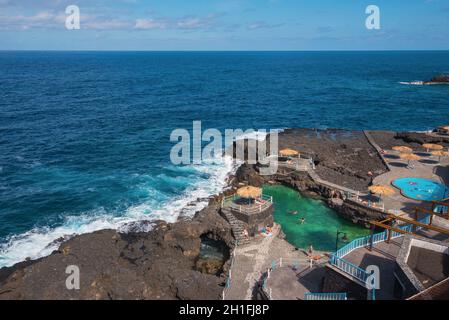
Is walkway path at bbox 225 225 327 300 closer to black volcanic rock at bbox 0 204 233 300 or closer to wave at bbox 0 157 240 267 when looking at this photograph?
black volcanic rock at bbox 0 204 233 300

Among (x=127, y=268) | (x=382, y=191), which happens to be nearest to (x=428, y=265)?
(x=382, y=191)

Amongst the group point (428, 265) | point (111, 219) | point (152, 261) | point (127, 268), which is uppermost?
point (428, 265)

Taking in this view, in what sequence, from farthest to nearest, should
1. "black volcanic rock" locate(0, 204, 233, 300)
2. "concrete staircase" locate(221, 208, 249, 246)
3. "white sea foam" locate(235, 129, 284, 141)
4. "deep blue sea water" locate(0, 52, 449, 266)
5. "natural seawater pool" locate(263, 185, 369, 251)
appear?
1. "white sea foam" locate(235, 129, 284, 141)
2. "deep blue sea water" locate(0, 52, 449, 266)
3. "natural seawater pool" locate(263, 185, 369, 251)
4. "concrete staircase" locate(221, 208, 249, 246)
5. "black volcanic rock" locate(0, 204, 233, 300)

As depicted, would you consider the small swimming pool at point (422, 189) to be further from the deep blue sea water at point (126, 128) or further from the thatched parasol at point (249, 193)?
the deep blue sea water at point (126, 128)

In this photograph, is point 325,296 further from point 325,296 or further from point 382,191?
point 382,191

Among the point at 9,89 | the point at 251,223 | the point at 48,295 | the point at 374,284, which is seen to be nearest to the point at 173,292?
the point at 48,295

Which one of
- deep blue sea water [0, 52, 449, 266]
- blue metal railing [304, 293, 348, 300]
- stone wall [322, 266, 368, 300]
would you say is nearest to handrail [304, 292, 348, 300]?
blue metal railing [304, 293, 348, 300]

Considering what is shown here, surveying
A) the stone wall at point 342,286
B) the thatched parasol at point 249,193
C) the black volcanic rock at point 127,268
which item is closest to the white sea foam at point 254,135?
the thatched parasol at point 249,193
